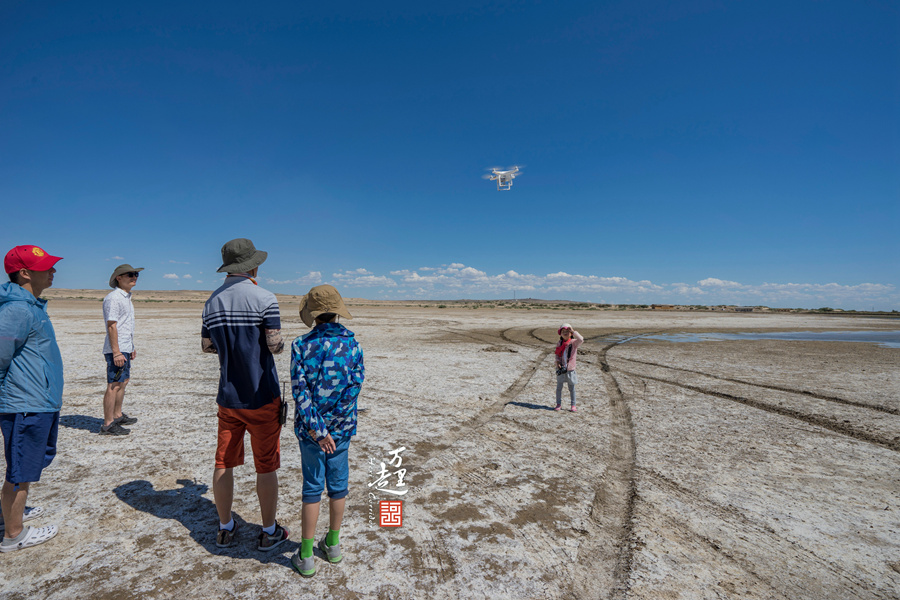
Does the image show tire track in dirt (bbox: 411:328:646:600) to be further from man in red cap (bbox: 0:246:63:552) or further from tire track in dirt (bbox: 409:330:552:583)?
man in red cap (bbox: 0:246:63:552)

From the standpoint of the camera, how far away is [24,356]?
2.89 metres

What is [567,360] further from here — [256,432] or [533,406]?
[256,432]

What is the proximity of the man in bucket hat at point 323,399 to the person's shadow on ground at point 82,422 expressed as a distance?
5.05 m

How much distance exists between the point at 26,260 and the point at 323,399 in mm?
2513

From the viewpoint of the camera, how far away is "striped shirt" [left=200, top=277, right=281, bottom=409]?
275 cm

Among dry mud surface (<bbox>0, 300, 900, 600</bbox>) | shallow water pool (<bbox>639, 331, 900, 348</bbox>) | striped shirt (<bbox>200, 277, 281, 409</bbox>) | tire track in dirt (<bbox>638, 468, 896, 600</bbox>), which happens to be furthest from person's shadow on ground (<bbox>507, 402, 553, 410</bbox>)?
shallow water pool (<bbox>639, 331, 900, 348</bbox>)

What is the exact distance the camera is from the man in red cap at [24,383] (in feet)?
9.18

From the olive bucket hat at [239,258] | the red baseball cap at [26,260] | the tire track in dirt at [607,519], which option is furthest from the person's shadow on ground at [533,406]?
the red baseball cap at [26,260]

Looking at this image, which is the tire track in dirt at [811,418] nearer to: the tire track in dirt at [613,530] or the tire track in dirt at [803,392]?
the tire track in dirt at [803,392]

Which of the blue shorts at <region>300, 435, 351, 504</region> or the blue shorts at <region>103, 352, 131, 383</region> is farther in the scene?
the blue shorts at <region>103, 352, 131, 383</region>

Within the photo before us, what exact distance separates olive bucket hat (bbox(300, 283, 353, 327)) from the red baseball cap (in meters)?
2.11

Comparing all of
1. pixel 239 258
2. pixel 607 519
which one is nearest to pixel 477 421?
pixel 607 519

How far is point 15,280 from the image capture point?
292 cm

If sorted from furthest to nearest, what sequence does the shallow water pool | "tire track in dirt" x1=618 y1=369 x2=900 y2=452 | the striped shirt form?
the shallow water pool, "tire track in dirt" x1=618 y1=369 x2=900 y2=452, the striped shirt
